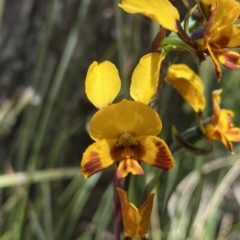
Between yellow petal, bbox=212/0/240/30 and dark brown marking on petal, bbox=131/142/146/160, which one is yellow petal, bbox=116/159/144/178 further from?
yellow petal, bbox=212/0/240/30

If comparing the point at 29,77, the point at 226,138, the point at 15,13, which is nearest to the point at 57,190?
the point at 29,77

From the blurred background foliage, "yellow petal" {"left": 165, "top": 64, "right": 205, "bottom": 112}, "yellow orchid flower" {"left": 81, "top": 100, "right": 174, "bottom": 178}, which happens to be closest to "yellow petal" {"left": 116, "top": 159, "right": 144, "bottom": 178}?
"yellow orchid flower" {"left": 81, "top": 100, "right": 174, "bottom": 178}

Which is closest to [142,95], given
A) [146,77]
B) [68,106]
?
[146,77]

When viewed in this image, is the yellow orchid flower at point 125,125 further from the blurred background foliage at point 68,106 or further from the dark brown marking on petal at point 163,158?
the blurred background foliage at point 68,106

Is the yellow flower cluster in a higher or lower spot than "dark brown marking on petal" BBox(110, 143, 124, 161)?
higher

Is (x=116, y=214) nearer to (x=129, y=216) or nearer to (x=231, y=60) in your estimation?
(x=129, y=216)

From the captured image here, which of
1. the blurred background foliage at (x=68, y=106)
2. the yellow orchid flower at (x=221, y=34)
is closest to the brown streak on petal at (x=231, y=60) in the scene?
the yellow orchid flower at (x=221, y=34)
